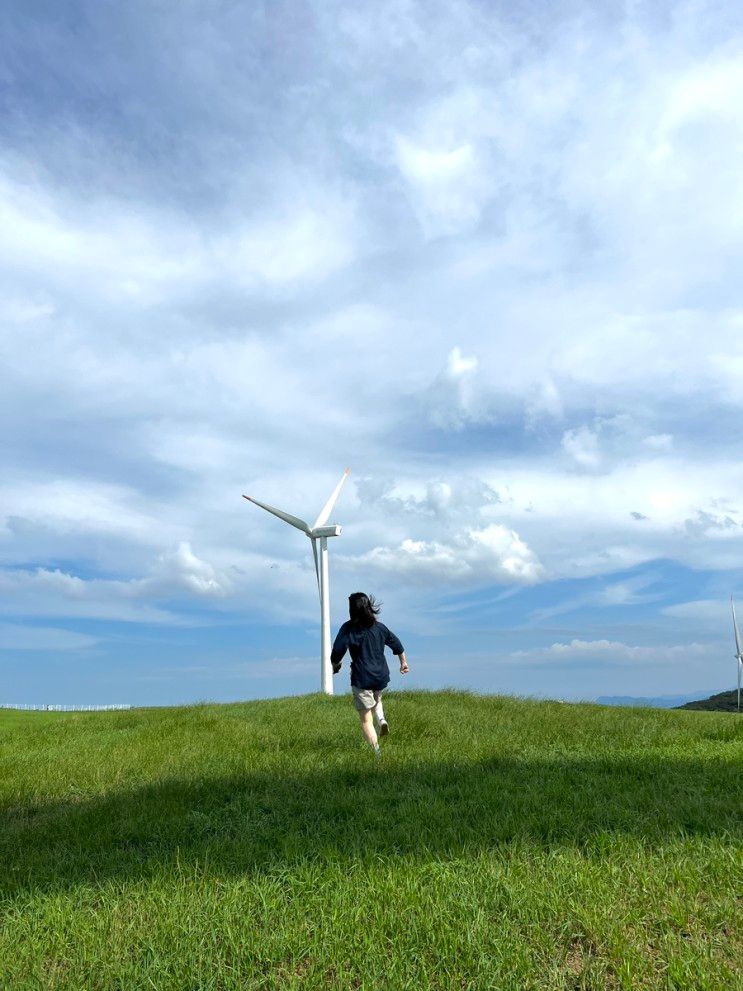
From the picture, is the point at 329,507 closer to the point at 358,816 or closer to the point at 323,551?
the point at 323,551

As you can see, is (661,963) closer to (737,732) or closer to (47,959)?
(47,959)

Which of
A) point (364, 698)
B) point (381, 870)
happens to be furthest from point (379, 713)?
point (381, 870)

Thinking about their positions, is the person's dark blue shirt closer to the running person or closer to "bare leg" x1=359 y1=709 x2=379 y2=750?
the running person

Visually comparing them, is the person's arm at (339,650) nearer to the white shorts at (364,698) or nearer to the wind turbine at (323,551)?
the white shorts at (364,698)

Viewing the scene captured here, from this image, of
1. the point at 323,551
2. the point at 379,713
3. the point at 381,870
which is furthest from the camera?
the point at 323,551

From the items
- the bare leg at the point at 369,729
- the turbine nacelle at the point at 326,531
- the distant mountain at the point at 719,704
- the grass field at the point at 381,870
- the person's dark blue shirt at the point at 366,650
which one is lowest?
the distant mountain at the point at 719,704

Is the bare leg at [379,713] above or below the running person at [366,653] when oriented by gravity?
below

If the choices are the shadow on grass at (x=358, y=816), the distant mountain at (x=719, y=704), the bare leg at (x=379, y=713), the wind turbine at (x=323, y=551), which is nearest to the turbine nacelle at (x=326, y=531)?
the wind turbine at (x=323, y=551)

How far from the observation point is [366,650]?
1145 cm

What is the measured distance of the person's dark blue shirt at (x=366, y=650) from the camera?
1133 cm

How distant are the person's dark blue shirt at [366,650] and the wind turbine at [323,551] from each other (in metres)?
14.2

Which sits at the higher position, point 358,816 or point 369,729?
point 369,729

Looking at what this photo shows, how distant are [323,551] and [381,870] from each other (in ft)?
73.9

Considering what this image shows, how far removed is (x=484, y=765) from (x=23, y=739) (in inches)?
451
